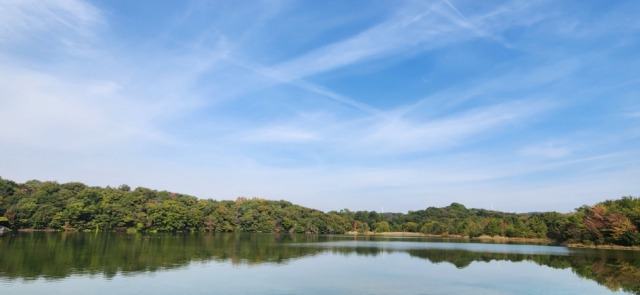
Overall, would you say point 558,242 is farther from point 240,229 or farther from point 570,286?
point 240,229

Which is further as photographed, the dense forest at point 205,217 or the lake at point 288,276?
the dense forest at point 205,217

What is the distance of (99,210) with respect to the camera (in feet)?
254

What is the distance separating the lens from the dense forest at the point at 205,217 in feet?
176

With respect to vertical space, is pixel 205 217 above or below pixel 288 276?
above

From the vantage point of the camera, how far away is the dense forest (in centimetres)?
5366

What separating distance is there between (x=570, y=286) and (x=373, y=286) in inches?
424

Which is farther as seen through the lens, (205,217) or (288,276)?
(205,217)

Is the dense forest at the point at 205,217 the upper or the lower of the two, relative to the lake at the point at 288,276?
upper

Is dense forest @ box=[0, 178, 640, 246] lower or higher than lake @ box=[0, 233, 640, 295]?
higher

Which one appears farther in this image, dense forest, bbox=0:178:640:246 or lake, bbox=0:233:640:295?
dense forest, bbox=0:178:640:246

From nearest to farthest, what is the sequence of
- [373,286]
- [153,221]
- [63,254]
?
1. [373,286]
2. [63,254]
3. [153,221]

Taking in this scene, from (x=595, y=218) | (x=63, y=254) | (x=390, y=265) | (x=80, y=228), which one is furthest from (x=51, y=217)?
(x=595, y=218)

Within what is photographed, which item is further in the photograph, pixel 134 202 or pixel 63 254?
pixel 134 202

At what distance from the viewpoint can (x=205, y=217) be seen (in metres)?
94.2
